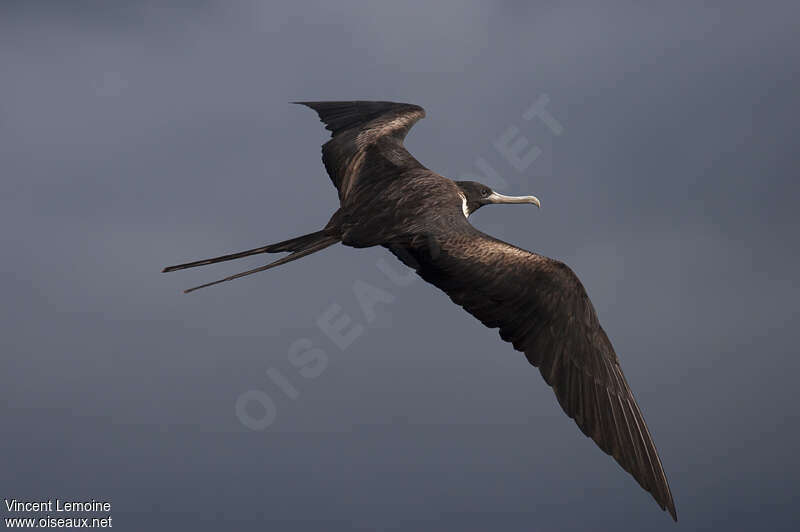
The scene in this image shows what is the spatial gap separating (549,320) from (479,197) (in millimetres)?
2421

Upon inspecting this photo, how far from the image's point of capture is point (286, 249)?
9.62 metres

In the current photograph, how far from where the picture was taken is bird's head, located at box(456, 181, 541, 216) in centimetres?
1104

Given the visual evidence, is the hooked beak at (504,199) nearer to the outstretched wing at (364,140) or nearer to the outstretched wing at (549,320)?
the outstretched wing at (364,140)

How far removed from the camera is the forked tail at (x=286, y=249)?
9.22 m

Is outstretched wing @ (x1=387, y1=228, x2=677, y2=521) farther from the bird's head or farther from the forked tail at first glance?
the bird's head

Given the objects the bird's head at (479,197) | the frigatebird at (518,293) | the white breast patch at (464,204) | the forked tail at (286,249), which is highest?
the bird's head at (479,197)

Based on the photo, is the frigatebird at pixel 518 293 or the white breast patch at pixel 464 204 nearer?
the frigatebird at pixel 518 293

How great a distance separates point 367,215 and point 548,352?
Result: 2.33m

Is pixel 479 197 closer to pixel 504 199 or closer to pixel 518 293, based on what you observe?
pixel 504 199

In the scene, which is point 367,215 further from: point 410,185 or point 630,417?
point 630,417

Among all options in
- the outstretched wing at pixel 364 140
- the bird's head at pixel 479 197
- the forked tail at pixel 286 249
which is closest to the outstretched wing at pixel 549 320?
the forked tail at pixel 286 249

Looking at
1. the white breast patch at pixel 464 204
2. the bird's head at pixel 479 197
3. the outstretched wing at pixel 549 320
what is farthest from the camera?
the bird's head at pixel 479 197

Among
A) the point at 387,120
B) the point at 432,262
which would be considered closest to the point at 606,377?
the point at 432,262

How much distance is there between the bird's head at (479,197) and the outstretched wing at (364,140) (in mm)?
604
